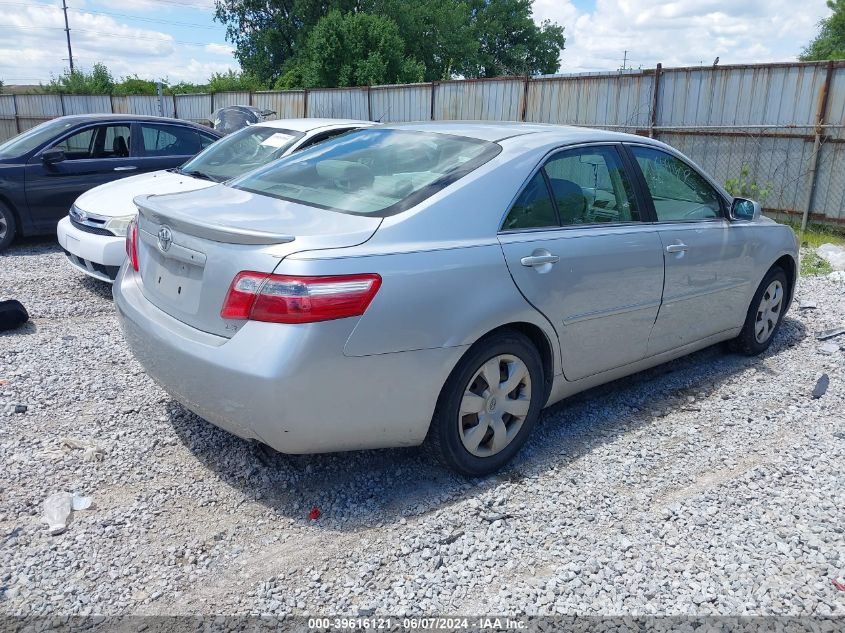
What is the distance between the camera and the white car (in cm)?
647

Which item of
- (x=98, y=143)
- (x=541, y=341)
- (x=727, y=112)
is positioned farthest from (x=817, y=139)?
(x=98, y=143)

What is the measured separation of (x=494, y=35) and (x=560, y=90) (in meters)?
39.1

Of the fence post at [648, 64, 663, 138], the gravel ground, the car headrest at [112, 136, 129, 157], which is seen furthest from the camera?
the fence post at [648, 64, 663, 138]

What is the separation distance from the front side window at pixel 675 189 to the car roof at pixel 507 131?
0.21m

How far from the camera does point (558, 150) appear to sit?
12.7 feet

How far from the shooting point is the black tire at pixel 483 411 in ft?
10.8

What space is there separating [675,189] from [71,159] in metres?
7.20

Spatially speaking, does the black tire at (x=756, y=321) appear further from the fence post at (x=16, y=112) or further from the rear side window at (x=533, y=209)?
the fence post at (x=16, y=112)

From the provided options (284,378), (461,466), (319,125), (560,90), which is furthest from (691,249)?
(560,90)

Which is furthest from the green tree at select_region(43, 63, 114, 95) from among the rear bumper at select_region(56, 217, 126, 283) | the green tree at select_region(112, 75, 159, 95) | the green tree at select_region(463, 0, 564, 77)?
the rear bumper at select_region(56, 217, 126, 283)

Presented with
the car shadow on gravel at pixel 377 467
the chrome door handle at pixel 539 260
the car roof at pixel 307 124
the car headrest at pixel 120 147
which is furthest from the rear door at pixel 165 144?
the chrome door handle at pixel 539 260

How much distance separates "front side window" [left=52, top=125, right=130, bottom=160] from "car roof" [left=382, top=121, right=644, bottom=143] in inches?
233

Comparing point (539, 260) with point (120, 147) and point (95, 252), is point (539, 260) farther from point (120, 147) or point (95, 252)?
point (120, 147)

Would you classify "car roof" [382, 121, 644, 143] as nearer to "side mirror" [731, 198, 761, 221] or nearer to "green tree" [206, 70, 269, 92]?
"side mirror" [731, 198, 761, 221]
